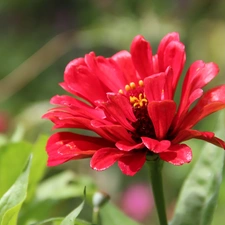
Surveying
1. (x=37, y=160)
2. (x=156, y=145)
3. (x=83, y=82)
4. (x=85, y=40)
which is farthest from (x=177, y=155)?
(x=85, y=40)

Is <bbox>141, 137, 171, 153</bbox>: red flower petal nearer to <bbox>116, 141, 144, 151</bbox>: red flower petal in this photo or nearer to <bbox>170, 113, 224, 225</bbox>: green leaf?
<bbox>116, 141, 144, 151</bbox>: red flower petal

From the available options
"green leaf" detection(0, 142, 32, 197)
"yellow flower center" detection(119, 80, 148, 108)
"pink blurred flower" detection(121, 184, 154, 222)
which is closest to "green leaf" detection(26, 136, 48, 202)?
"green leaf" detection(0, 142, 32, 197)

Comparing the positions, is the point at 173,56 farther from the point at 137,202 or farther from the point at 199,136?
the point at 137,202

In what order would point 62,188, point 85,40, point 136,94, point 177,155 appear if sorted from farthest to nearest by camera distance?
point 85,40
point 62,188
point 136,94
point 177,155

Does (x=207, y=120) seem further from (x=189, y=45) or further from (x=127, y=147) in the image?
(x=127, y=147)

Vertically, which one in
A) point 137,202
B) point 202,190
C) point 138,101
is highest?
point 138,101

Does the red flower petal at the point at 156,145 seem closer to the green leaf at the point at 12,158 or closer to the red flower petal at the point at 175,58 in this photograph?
the red flower petal at the point at 175,58
